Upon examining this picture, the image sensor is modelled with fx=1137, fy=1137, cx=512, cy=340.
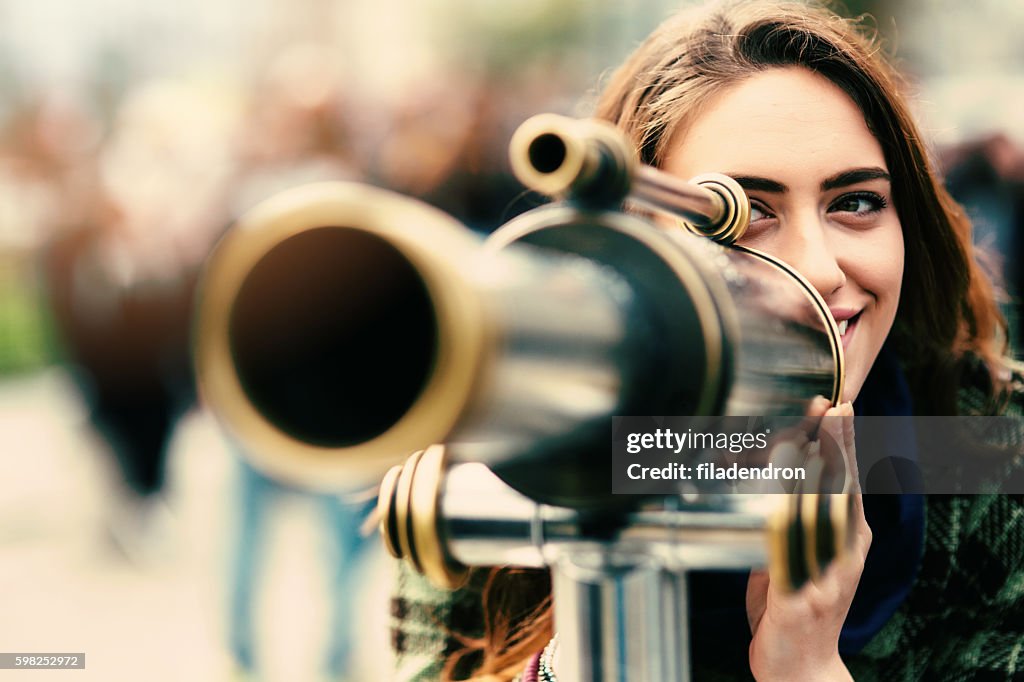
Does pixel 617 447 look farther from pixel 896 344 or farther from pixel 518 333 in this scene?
pixel 896 344

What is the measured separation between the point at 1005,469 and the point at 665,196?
91cm

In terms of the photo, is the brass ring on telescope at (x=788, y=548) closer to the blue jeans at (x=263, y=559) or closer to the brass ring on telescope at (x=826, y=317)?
the brass ring on telescope at (x=826, y=317)

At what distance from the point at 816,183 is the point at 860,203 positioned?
8 cm

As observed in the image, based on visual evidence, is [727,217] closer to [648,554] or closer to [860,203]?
[648,554]

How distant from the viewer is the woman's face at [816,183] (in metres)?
0.99

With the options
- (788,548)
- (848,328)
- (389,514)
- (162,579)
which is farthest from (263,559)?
(788,548)

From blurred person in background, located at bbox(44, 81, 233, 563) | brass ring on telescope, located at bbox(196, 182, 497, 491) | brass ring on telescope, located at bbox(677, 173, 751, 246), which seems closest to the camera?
brass ring on telescope, located at bbox(196, 182, 497, 491)

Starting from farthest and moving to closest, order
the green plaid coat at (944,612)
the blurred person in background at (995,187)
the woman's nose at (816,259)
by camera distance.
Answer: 1. the blurred person in background at (995,187)
2. the green plaid coat at (944,612)
3. the woman's nose at (816,259)

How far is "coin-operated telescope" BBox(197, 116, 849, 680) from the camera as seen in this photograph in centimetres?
39

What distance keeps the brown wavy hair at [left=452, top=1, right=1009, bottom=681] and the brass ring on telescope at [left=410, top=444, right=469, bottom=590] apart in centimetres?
53

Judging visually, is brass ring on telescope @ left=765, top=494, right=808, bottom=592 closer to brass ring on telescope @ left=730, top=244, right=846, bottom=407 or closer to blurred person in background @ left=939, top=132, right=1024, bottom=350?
brass ring on telescope @ left=730, top=244, right=846, bottom=407

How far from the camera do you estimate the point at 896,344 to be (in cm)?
135

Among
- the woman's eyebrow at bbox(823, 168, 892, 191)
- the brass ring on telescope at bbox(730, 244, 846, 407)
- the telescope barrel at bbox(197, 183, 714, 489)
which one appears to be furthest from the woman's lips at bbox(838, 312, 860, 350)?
the telescope barrel at bbox(197, 183, 714, 489)

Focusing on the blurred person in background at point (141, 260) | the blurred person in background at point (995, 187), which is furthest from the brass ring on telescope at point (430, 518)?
the blurred person in background at point (141, 260)
